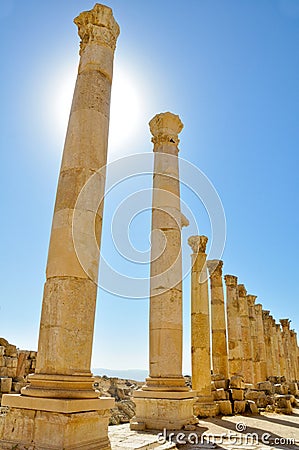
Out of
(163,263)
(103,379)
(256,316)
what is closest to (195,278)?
(163,263)

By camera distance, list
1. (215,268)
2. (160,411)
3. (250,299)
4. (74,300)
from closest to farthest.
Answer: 1. (74,300)
2. (160,411)
3. (215,268)
4. (250,299)

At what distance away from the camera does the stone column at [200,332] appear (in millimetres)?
16469

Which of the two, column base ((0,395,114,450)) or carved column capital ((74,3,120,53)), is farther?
carved column capital ((74,3,120,53))

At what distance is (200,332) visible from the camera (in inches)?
727

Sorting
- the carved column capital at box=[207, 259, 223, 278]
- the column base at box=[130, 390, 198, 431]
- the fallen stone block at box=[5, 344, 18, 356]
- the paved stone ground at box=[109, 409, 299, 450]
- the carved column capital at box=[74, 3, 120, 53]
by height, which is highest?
the carved column capital at box=[74, 3, 120, 53]

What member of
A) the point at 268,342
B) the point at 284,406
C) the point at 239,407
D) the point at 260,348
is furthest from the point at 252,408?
the point at 268,342

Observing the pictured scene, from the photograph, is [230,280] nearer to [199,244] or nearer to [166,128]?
[199,244]

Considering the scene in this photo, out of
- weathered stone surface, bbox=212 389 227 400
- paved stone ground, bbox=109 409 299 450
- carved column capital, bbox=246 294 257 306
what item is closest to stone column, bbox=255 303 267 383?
→ carved column capital, bbox=246 294 257 306

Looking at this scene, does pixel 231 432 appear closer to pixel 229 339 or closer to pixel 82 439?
pixel 82 439

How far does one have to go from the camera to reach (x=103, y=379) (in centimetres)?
2658

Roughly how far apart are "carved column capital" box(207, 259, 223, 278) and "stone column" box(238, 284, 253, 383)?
8062 mm

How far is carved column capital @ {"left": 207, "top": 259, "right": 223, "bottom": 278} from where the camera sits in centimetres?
2373

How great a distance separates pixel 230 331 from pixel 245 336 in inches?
177

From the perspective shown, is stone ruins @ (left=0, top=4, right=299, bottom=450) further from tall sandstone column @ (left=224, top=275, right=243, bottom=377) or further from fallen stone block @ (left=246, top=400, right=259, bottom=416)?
tall sandstone column @ (left=224, top=275, right=243, bottom=377)
